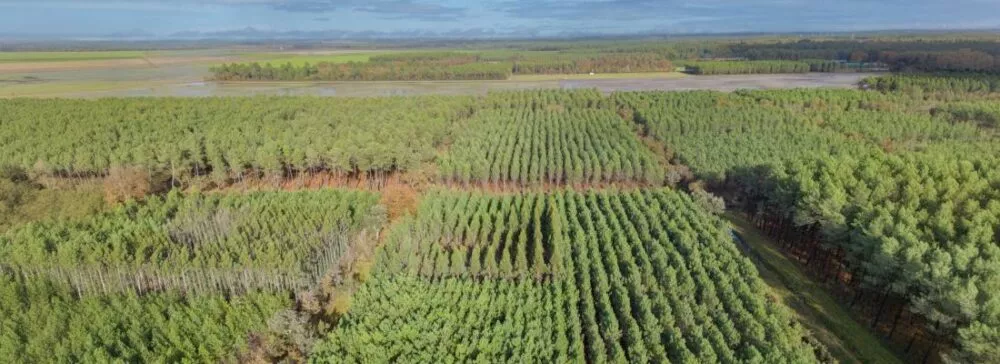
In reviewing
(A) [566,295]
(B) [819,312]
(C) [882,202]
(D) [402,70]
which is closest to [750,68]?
(D) [402,70]

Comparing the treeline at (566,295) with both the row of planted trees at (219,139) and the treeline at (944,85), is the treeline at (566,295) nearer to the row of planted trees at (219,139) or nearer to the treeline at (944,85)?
the row of planted trees at (219,139)

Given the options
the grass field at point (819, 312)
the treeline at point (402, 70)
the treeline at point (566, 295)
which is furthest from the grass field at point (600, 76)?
the grass field at point (819, 312)

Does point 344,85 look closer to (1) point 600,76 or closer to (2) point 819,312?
(1) point 600,76

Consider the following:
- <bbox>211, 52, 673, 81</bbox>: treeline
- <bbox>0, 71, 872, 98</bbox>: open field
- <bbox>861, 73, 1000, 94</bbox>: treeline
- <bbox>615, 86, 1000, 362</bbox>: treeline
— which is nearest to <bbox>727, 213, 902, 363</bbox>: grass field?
<bbox>615, 86, 1000, 362</bbox>: treeline

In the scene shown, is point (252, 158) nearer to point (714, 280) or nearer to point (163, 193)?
point (163, 193)

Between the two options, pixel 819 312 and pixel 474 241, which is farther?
pixel 474 241

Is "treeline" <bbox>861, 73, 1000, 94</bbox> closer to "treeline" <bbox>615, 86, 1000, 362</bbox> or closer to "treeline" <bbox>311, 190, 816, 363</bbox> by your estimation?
"treeline" <bbox>615, 86, 1000, 362</bbox>

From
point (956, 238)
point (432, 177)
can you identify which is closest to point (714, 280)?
point (956, 238)
